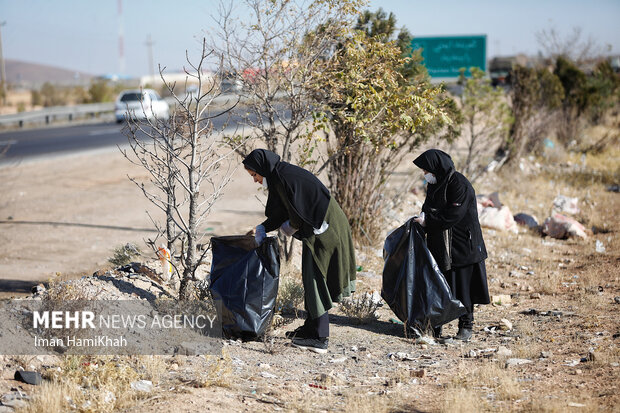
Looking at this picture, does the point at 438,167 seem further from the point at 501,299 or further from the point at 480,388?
the point at 501,299

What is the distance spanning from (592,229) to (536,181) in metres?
3.95

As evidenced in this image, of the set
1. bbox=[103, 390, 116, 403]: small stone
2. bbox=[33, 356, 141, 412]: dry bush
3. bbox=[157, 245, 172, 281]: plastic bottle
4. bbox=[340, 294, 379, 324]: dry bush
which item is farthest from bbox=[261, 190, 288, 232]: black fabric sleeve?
bbox=[103, 390, 116, 403]: small stone

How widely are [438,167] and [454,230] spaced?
54 centimetres

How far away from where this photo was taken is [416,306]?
5.59 metres

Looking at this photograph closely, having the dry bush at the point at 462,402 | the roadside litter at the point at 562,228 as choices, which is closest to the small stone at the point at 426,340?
the dry bush at the point at 462,402

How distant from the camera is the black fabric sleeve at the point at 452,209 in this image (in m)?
5.38

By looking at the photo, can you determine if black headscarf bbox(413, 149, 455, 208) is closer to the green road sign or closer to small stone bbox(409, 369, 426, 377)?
small stone bbox(409, 369, 426, 377)

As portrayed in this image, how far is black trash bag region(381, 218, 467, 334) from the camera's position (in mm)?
5531

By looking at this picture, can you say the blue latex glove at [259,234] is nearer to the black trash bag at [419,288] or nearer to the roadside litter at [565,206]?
the black trash bag at [419,288]

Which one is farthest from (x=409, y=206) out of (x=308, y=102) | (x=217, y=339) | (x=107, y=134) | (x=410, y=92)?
(x=107, y=134)

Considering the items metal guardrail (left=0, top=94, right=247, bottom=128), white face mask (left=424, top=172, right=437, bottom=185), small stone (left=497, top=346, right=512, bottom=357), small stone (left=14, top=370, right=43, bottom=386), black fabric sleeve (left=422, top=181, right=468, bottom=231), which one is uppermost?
metal guardrail (left=0, top=94, right=247, bottom=128)

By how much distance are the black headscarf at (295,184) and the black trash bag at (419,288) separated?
901 mm

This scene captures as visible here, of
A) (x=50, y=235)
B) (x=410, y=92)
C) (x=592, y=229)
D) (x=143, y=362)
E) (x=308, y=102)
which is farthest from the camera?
(x=592, y=229)

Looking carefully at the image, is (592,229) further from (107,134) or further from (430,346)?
(107,134)
